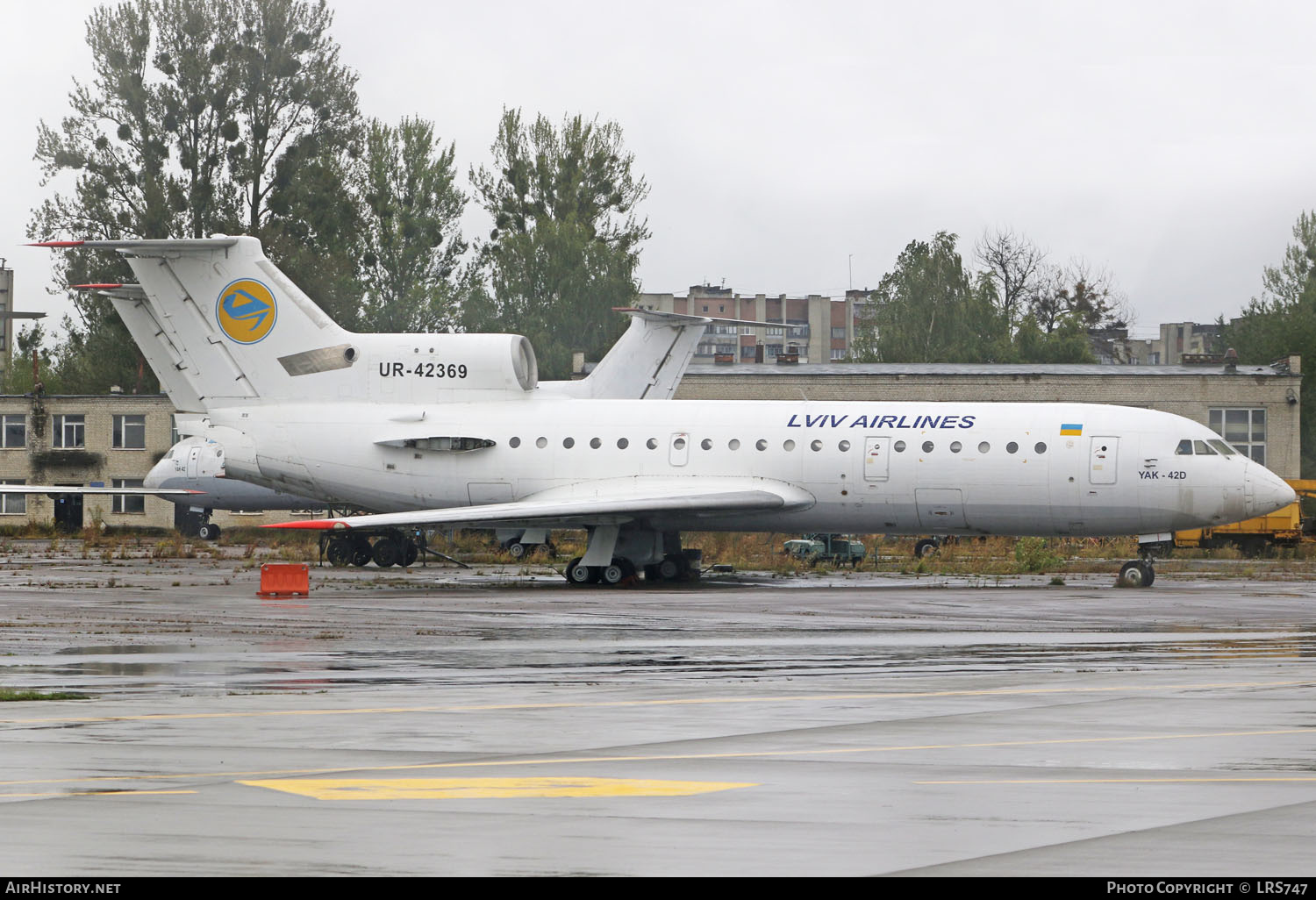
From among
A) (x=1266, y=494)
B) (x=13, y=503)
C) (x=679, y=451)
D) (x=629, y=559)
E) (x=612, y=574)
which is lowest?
(x=612, y=574)

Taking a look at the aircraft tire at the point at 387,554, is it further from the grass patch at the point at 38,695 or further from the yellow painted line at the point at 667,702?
the yellow painted line at the point at 667,702

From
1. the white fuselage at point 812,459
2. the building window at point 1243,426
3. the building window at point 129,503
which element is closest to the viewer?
the white fuselage at point 812,459

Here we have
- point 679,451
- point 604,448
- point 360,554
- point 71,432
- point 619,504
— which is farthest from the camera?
point 71,432

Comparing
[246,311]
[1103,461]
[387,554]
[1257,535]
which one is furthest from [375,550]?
[1257,535]

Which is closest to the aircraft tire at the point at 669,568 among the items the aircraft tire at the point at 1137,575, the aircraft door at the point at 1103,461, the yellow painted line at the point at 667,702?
the aircraft door at the point at 1103,461

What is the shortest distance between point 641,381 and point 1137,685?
3365cm

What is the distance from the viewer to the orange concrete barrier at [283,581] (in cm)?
2733

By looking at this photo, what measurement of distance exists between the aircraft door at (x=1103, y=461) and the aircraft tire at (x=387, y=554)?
17.2 m

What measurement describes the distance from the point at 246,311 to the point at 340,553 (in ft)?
26.4

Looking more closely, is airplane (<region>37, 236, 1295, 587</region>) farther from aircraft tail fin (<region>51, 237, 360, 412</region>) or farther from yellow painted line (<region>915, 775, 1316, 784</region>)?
yellow painted line (<region>915, 775, 1316, 784</region>)

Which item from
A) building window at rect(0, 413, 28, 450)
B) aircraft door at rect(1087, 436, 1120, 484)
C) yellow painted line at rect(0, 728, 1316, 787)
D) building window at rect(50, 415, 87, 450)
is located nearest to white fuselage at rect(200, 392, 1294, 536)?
aircraft door at rect(1087, 436, 1120, 484)

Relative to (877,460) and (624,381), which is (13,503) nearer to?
(624,381)

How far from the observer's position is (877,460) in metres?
31.9

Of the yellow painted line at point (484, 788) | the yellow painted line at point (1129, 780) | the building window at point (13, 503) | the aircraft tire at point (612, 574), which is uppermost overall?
the building window at point (13, 503)
